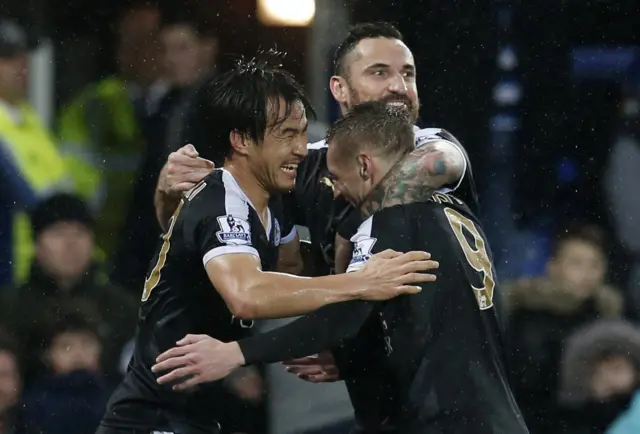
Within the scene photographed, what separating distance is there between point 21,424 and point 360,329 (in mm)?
1866

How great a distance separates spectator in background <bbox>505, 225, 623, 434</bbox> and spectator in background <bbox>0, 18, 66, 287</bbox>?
1.65m

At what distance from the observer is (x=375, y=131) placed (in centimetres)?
243

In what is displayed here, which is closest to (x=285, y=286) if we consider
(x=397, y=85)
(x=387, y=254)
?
(x=387, y=254)

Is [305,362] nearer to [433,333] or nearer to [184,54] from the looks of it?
[433,333]

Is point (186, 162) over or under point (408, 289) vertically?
over

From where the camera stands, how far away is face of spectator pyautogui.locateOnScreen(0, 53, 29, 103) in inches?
157

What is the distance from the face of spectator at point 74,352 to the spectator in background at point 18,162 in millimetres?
250

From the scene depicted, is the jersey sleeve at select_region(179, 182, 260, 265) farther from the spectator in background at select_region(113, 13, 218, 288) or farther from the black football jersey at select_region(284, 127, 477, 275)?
the spectator in background at select_region(113, 13, 218, 288)

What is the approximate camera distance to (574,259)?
155 inches

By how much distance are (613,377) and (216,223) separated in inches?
74.3

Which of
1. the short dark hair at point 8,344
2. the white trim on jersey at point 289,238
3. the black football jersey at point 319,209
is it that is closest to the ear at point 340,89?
the black football jersey at point 319,209

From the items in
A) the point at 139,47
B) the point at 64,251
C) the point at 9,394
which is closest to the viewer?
the point at 64,251

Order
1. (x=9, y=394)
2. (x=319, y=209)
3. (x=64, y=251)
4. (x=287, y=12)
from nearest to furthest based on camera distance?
(x=319, y=209), (x=64, y=251), (x=9, y=394), (x=287, y=12)

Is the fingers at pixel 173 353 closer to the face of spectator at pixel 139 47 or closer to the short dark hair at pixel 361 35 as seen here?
the short dark hair at pixel 361 35
